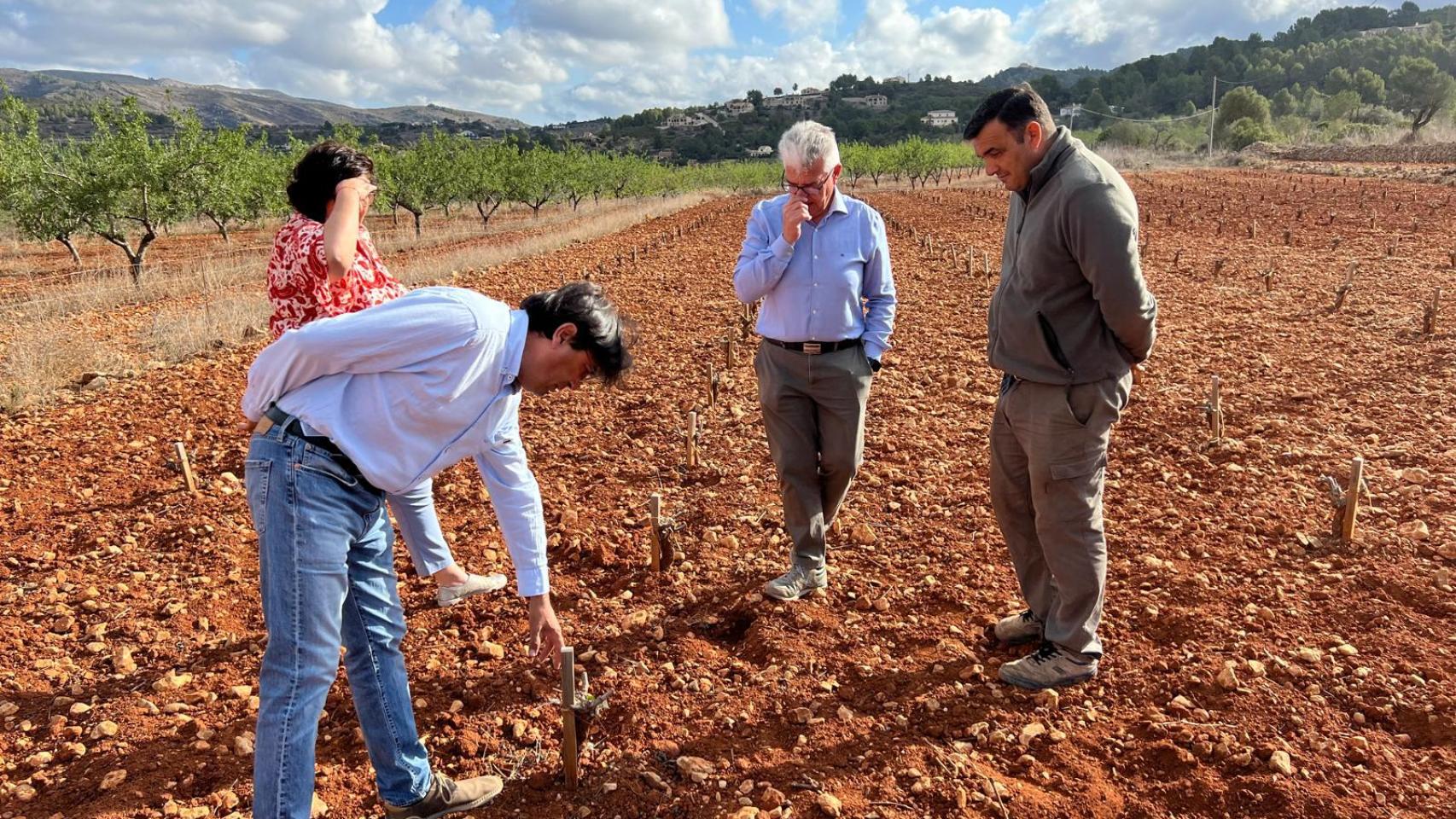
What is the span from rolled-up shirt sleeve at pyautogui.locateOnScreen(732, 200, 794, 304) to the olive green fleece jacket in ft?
2.64

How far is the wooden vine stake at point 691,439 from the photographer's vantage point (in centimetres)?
466

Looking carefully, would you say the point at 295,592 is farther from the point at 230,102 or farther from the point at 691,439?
the point at 230,102

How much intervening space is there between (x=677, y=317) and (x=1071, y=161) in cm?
706

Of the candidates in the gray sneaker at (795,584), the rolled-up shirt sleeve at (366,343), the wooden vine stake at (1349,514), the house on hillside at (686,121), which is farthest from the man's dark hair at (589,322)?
the house on hillside at (686,121)

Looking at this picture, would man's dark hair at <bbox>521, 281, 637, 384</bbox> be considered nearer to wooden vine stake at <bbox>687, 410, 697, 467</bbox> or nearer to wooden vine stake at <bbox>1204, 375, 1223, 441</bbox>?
wooden vine stake at <bbox>687, 410, 697, 467</bbox>

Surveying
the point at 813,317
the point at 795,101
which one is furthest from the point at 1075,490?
the point at 795,101

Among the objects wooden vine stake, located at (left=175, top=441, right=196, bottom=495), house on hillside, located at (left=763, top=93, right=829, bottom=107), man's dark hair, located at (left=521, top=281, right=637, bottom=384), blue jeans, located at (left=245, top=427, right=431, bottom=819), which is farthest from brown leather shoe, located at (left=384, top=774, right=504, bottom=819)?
house on hillside, located at (left=763, top=93, right=829, bottom=107)

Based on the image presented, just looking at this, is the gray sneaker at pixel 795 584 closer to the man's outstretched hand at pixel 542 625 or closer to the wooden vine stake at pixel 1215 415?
the man's outstretched hand at pixel 542 625

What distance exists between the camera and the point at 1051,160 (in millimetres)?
2264

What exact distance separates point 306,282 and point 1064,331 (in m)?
2.43

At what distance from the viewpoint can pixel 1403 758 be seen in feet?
7.12

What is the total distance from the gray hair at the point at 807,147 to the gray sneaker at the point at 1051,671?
5.99 ft

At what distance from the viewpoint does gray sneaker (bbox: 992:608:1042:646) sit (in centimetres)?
284

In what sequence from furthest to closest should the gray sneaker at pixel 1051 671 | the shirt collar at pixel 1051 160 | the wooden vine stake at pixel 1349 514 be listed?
the wooden vine stake at pixel 1349 514
the gray sneaker at pixel 1051 671
the shirt collar at pixel 1051 160
